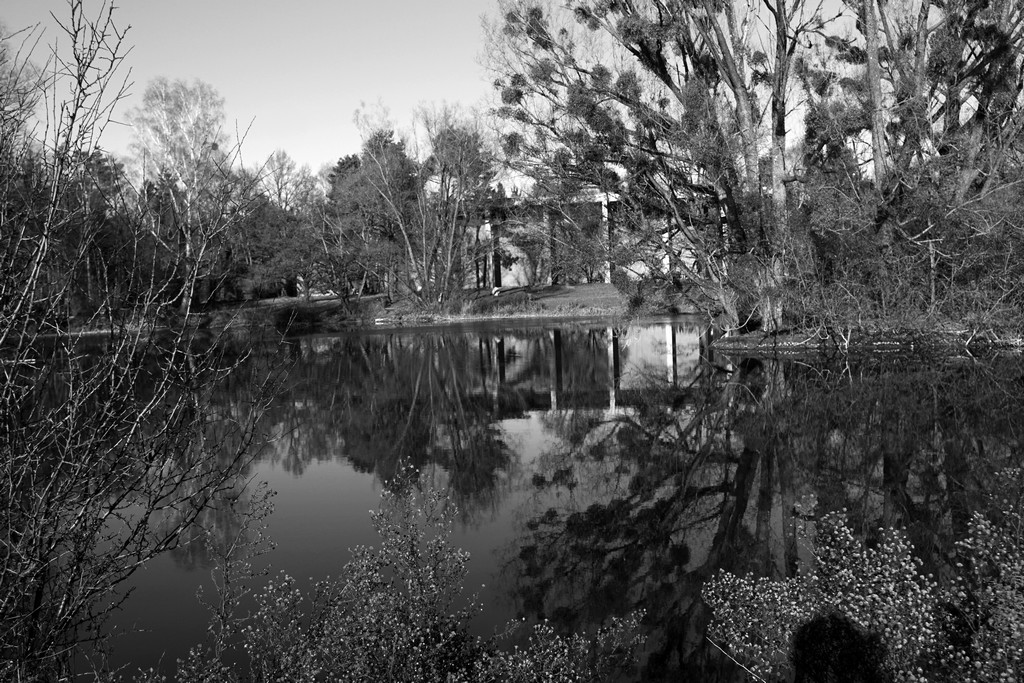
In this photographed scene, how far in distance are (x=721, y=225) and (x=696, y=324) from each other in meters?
8.45

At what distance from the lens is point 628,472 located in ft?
31.3

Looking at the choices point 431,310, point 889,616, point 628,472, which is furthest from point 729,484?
point 431,310

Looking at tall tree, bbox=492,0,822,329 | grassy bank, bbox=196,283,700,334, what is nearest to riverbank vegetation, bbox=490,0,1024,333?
tall tree, bbox=492,0,822,329

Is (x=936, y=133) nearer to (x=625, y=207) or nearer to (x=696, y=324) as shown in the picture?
(x=625, y=207)

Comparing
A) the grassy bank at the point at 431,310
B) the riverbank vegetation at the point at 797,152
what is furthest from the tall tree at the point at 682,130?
the grassy bank at the point at 431,310

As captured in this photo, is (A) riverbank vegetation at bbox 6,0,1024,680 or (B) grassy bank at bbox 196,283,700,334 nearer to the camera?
(A) riverbank vegetation at bbox 6,0,1024,680

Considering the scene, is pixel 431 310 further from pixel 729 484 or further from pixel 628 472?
pixel 729 484

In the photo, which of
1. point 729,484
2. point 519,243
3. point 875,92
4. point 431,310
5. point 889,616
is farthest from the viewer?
point 431,310

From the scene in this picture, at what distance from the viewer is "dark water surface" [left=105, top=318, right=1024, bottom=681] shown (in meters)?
6.11

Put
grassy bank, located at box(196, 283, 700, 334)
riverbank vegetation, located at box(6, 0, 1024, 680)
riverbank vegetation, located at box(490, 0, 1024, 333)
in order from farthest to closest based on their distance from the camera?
grassy bank, located at box(196, 283, 700, 334) < riverbank vegetation, located at box(490, 0, 1024, 333) < riverbank vegetation, located at box(6, 0, 1024, 680)

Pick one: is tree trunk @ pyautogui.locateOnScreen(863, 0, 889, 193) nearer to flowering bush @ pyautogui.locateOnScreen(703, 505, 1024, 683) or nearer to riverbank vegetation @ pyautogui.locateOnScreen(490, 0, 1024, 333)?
riverbank vegetation @ pyautogui.locateOnScreen(490, 0, 1024, 333)

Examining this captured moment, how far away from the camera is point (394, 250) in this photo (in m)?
36.7

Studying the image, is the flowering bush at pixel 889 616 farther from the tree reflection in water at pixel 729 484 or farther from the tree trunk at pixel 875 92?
the tree trunk at pixel 875 92

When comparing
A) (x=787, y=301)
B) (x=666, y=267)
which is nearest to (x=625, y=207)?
(x=666, y=267)
